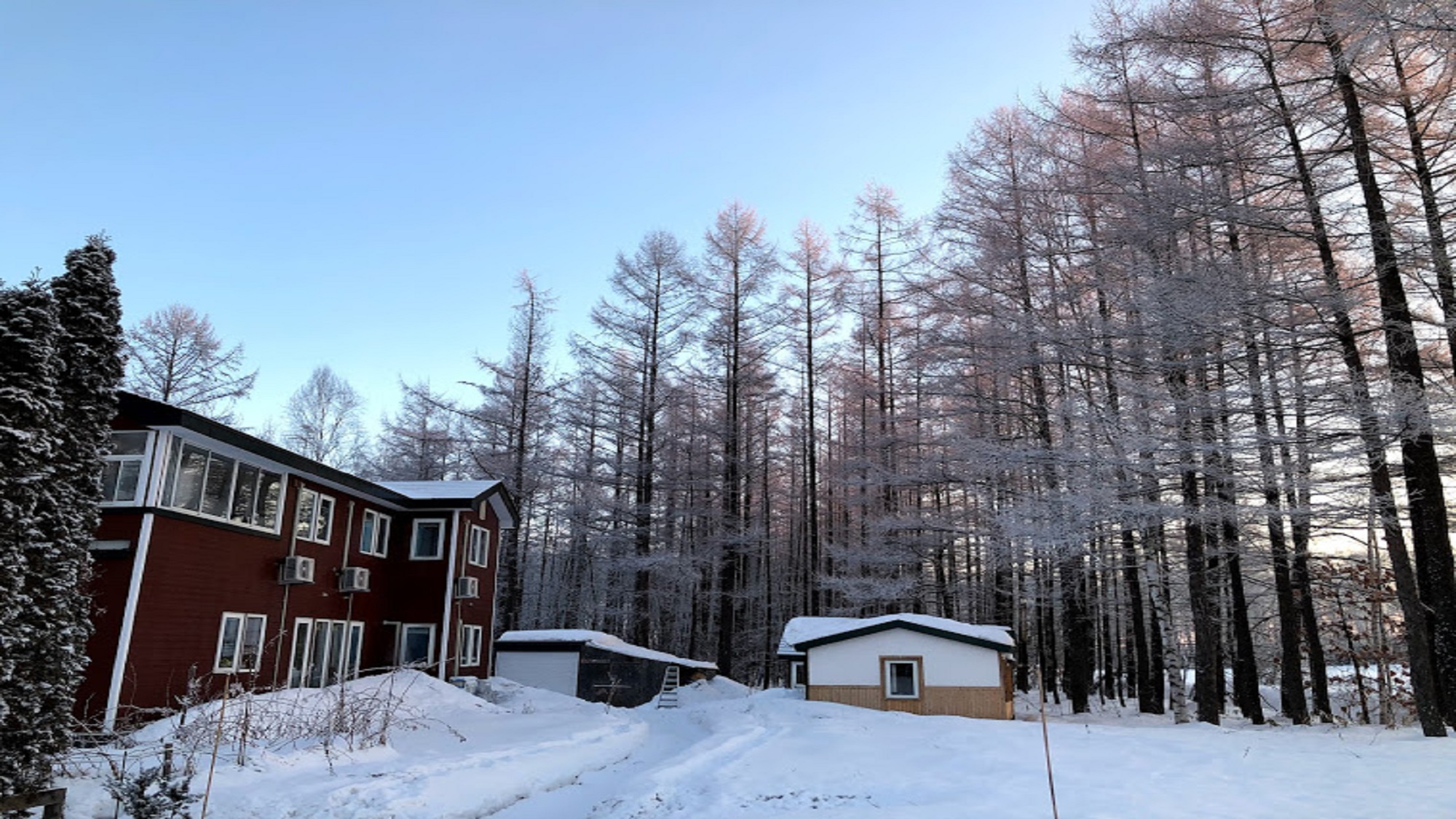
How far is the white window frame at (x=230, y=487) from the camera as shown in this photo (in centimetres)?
1176

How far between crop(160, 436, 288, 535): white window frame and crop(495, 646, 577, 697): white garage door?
35.8 feet

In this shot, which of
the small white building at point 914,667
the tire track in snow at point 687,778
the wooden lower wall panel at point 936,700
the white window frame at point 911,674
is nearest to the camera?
the tire track in snow at point 687,778

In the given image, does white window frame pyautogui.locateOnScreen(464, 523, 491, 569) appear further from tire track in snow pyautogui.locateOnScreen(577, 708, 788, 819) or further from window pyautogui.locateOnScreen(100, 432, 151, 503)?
window pyautogui.locateOnScreen(100, 432, 151, 503)

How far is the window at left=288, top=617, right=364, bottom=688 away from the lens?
14.8 metres

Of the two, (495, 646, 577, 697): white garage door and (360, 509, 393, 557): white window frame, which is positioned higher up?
(360, 509, 393, 557): white window frame

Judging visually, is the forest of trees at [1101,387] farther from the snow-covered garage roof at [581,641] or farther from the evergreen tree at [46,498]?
the evergreen tree at [46,498]

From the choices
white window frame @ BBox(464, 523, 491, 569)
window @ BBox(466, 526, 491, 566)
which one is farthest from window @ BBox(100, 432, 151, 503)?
window @ BBox(466, 526, 491, 566)

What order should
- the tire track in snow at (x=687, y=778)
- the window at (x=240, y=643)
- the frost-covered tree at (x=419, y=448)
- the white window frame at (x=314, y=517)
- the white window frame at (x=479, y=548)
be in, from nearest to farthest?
1. the tire track in snow at (x=687, y=778)
2. the window at (x=240, y=643)
3. the white window frame at (x=314, y=517)
4. the white window frame at (x=479, y=548)
5. the frost-covered tree at (x=419, y=448)

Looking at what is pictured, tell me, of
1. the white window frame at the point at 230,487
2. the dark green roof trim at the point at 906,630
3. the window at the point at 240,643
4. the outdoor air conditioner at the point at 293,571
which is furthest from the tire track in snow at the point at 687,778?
the white window frame at the point at 230,487

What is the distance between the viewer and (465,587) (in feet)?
62.4

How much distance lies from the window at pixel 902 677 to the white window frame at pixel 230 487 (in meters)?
13.4

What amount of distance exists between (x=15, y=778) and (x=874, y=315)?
24631mm

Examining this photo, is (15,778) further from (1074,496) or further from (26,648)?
(1074,496)

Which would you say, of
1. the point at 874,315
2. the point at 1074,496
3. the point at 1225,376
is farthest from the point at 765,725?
the point at 874,315
